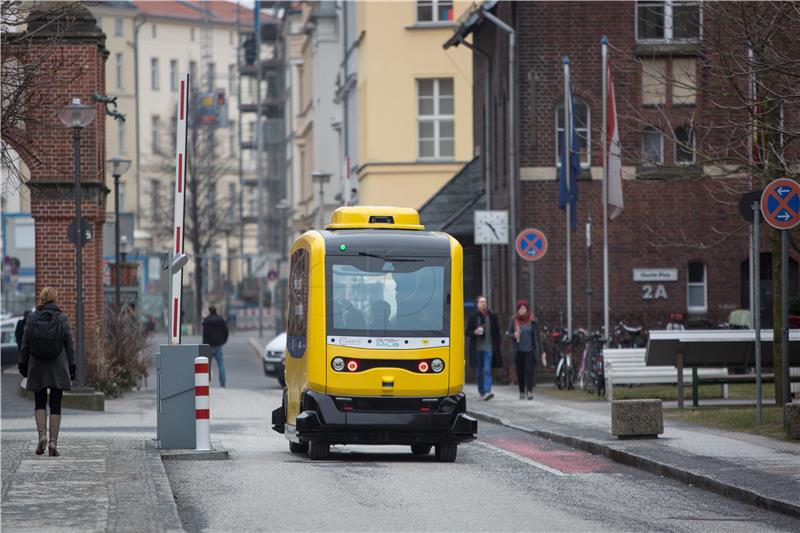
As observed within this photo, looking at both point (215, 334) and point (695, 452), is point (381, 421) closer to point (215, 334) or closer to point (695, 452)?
point (695, 452)

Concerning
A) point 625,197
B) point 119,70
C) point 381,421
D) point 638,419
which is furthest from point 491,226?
point 119,70

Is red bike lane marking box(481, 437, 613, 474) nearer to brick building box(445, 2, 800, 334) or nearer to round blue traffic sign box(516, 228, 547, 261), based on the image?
round blue traffic sign box(516, 228, 547, 261)

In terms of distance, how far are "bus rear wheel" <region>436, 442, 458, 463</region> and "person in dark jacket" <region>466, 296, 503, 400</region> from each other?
1087 centimetres

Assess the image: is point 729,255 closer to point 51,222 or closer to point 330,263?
point 51,222

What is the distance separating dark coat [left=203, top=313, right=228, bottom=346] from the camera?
38.8m

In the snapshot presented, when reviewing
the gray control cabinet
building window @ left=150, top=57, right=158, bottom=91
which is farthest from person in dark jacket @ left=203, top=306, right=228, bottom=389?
building window @ left=150, top=57, right=158, bottom=91

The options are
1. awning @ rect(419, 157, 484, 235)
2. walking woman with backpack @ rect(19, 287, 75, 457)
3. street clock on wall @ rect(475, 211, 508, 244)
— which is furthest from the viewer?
awning @ rect(419, 157, 484, 235)

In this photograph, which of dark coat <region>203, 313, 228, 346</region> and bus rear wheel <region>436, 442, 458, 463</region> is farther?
dark coat <region>203, 313, 228, 346</region>

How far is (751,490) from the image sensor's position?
13.9 metres

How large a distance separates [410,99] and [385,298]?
1433 inches

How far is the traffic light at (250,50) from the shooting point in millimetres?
104875

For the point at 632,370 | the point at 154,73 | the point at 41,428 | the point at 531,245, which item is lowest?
the point at 41,428

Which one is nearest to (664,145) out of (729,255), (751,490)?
(729,255)

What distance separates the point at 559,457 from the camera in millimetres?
18547
